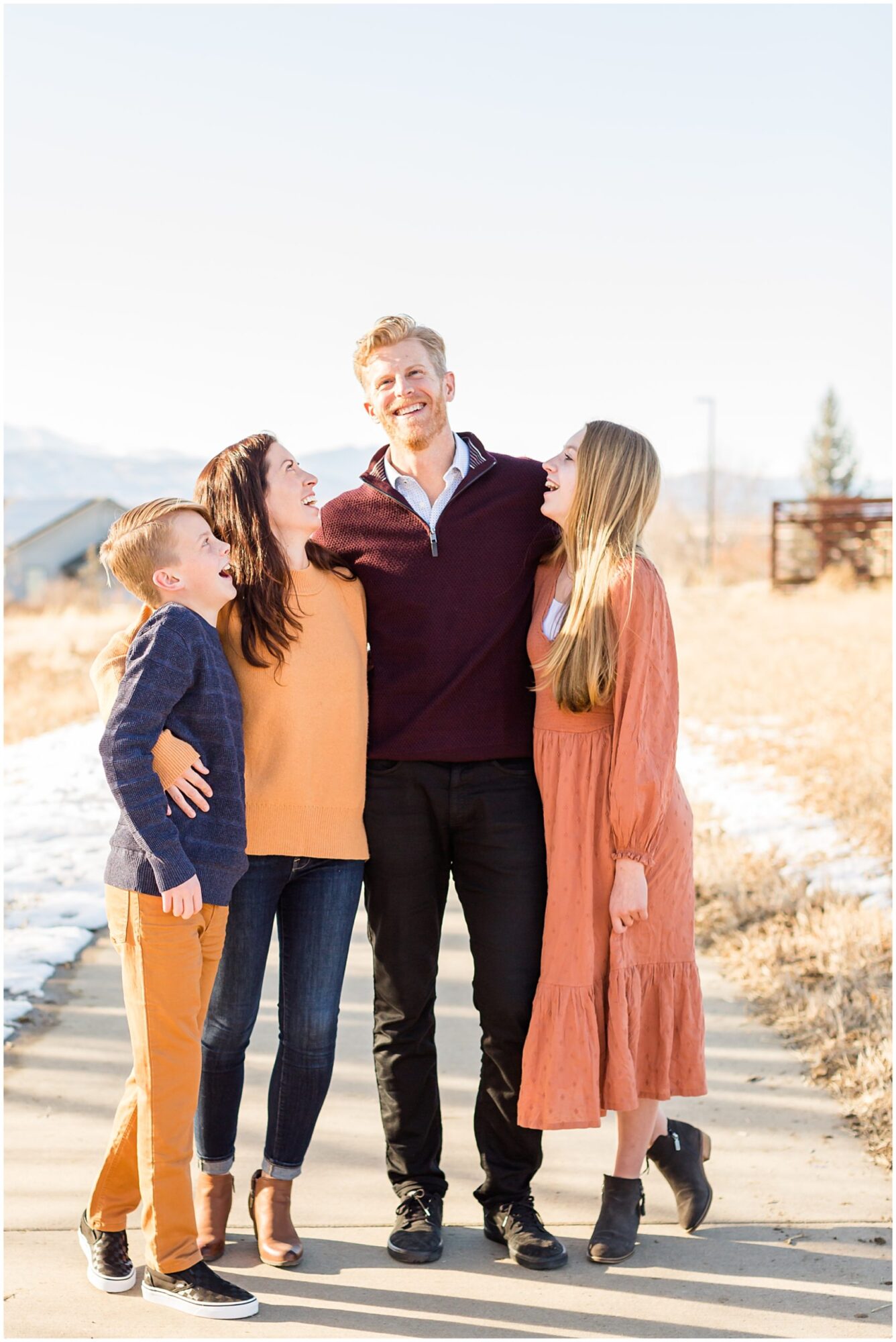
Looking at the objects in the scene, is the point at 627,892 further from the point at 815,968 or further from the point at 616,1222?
the point at 815,968

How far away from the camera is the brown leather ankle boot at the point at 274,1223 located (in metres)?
2.99

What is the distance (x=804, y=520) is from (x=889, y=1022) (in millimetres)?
27220

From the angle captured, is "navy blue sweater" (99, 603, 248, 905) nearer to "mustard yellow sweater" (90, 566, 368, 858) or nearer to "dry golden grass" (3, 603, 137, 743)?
"mustard yellow sweater" (90, 566, 368, 858)

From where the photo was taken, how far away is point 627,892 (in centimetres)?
311

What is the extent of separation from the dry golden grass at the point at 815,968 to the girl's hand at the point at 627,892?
1.09 meters

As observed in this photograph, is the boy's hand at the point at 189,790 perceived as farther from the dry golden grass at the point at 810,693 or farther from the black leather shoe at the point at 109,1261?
the dry golden grass at the point at 810,693

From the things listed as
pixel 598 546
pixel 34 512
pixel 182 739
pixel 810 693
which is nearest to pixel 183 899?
pixel 182 739

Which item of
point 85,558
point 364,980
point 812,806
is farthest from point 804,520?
point 364,980

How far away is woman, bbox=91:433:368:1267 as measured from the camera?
10.1ft

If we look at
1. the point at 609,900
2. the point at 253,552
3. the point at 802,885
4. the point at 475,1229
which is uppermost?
the point at 253,552

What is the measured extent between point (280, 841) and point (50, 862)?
13.4 feet

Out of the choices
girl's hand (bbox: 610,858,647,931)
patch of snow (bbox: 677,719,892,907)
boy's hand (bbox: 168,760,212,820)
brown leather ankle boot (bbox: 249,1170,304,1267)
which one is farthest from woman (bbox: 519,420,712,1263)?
patch of snow (bbox: 677,719,892,907)

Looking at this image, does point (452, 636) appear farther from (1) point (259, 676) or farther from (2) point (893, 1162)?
(2) point (893, 1162)

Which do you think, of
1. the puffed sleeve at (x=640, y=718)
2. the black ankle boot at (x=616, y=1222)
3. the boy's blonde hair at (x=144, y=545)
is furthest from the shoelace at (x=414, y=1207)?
the boy's blonde hair at (x=144, y=545)
